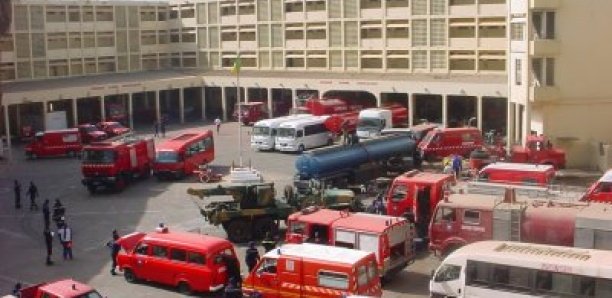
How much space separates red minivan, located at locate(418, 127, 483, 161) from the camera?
40709 millimetres

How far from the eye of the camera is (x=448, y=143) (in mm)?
41031

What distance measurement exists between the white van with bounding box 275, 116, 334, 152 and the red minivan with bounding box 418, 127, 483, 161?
7853 mm

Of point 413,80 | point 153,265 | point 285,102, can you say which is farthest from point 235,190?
point 285,102

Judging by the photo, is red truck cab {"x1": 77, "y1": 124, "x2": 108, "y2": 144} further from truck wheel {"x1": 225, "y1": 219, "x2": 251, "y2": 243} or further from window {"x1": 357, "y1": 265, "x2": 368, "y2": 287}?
window {"x1": 357, "y1": 265, "x2": 368, "y2": 287}

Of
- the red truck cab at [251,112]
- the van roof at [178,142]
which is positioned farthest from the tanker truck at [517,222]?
the red truck cab at [251,112]

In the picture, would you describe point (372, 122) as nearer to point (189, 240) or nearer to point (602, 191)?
point (602, 191)

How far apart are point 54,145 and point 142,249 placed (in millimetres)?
27388

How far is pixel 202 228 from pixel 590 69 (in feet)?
69.5

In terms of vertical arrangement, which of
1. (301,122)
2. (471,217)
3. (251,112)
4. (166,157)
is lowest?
(471,217)

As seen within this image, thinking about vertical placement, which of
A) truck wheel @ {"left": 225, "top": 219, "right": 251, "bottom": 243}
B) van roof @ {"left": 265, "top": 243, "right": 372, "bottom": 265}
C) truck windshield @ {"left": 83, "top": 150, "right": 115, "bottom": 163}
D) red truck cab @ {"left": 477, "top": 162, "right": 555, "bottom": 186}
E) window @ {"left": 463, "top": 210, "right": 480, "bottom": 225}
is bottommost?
truck wheel @ {"left": 225, "top": 219, "right": 251, "bottom": 243}

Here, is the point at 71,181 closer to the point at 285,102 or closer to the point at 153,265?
the point at 153,265

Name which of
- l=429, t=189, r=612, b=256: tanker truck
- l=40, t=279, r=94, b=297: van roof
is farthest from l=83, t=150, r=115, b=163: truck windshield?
l=429, t=189, r=612, b=256: tanker truck

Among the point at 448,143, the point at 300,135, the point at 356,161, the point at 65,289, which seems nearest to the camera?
the point at 65,289

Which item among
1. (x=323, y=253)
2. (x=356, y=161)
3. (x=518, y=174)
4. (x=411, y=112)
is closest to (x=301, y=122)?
(x=411, y=112)
